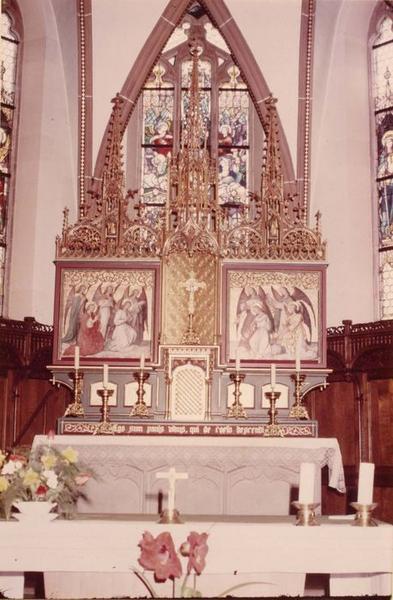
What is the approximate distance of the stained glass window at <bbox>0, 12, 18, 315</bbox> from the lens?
1295cm

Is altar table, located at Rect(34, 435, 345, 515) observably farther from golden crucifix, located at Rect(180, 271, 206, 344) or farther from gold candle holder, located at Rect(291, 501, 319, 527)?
gold candle holder, located at Rect(291, 501, 319, 527)

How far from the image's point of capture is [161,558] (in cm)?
323

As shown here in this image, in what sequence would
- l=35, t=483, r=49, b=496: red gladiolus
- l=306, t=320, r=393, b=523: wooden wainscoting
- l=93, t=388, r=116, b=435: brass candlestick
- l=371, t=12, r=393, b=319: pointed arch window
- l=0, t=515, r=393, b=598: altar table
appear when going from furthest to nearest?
1. l=371, t=12, r=393, b=319: pointed arch window
2. l=306, t=320, r=393, b=523: wooden wainscoting
3. l=93, t=388, r=116, b=435: brass candlestick
4. l=35, t=483, r=49, b=496: red gladiolus
5. l=0, t=515, r=393, b=598: altar table

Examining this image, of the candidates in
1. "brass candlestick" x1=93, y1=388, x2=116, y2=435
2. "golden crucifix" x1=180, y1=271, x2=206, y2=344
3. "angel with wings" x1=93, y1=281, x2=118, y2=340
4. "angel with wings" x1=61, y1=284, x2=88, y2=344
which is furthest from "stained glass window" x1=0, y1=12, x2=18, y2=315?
"brass candlestick" x1=93, y1=388, x2=116, y2=435

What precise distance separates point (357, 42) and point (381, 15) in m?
0.56

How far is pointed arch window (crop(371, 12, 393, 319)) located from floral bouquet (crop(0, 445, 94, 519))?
8632 mm

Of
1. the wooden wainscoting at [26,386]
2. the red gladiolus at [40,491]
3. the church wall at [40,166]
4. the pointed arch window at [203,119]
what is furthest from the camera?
the pointed arch window at [203,119]

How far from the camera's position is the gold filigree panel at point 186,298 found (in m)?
10.3

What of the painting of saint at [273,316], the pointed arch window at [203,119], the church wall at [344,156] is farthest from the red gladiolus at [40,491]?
the pointed arch window at [203,119]

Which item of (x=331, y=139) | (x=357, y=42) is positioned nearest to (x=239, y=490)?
(x=331, y=139)

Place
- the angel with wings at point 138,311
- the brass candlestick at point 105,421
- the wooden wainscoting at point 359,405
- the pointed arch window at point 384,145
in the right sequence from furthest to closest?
1. the pointed arch window at point 384,145
2. the wooden wainscoting at point 359,405
3. the angel with wings at point 138,311
4. the brass candlestick at point 105,421

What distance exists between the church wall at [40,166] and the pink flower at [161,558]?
9.54 metres

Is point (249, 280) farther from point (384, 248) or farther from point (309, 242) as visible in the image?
point (384, 248)

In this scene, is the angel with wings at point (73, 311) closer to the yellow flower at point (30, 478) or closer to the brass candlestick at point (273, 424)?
the brass candlestick at point (273, 424)
